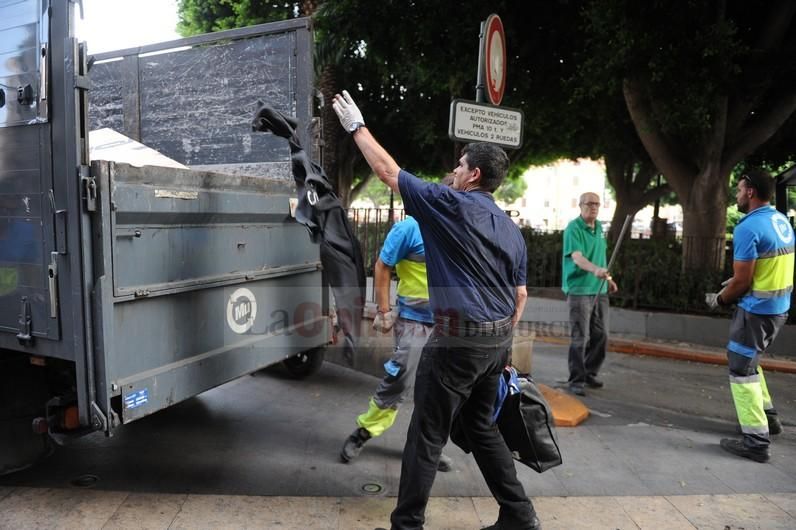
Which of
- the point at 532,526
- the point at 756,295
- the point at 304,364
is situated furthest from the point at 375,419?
the point at 756,295

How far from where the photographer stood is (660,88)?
781 cm

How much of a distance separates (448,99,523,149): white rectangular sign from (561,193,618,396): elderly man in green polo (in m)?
1.22

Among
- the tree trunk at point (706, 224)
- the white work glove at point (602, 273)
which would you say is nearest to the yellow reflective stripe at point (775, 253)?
the white work glove at point (602, 273)

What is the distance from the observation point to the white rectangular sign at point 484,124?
4316mm

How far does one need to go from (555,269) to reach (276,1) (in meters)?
8.10

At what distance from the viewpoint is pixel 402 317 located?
12.6 feet

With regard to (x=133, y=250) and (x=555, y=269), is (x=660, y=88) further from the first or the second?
(x=133, y=250)

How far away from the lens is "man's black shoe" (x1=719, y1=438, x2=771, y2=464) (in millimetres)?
4105

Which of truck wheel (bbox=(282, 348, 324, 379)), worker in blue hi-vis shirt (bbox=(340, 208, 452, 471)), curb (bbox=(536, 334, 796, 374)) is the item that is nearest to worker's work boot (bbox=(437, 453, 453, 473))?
worker in blue hi-vis shirt (bbox=(340, 208, 452, 471))

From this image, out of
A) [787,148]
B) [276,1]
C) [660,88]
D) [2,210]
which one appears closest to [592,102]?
[660,88]

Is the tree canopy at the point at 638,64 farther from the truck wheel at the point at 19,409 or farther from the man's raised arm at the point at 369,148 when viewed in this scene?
the truck wheel at the point at 19,409

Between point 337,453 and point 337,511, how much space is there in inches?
31.6

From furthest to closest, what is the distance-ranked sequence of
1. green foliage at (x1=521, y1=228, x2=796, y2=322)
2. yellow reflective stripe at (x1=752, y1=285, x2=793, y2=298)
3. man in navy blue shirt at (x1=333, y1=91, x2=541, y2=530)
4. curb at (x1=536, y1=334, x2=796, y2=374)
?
green foliage at (x1=521, y1=228, x2=796, y2=322) → curb at (x1=536, y1=334, x2=796, y2=374) → yellow reflective stripe at (x1=752, y1=285, x2=793, y2=298) → man in navy blue shirt at (x1=333, y1=91, x2=541, y2=530)

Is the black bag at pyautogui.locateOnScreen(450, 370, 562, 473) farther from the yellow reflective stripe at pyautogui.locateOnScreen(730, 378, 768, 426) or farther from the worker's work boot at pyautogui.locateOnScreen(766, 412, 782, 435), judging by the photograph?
the worker's work boot at pyautogui.locateOnScreen(766, 412, 782, 435)
